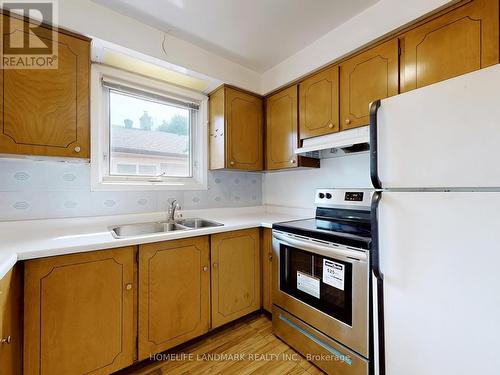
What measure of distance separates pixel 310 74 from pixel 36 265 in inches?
88.6

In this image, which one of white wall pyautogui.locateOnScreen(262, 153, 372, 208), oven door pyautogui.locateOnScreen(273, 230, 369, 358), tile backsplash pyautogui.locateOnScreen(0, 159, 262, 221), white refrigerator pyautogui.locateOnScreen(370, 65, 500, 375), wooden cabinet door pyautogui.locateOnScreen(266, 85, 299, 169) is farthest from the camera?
wooden cabinet door pyautogui.locateOnScreen(266, 85, 299, 169)

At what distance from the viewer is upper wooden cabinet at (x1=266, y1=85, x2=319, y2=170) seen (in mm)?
2096

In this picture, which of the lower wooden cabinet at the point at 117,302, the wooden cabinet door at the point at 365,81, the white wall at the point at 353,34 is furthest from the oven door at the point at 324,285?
the white wall at the point at 353,34

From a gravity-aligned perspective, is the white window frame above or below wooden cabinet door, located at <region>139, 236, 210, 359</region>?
above

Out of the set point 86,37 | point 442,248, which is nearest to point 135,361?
point 442,248

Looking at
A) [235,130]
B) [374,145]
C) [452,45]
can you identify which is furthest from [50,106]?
[452,45]

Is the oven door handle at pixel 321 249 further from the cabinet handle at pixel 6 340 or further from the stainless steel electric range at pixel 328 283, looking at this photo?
the cabinet handle at pixel 6 340

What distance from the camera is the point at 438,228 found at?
3.05 feet

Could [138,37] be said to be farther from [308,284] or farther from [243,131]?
[308,284]

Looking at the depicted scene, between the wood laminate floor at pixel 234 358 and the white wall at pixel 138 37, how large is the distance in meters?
2.18

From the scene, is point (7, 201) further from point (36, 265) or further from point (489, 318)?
point (489, 318)

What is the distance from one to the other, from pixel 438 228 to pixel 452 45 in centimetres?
102

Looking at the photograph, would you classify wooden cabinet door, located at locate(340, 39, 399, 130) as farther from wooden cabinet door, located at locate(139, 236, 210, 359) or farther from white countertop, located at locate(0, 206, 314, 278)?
wooden cabinet door, located at locate(139, 236, 210, 359)

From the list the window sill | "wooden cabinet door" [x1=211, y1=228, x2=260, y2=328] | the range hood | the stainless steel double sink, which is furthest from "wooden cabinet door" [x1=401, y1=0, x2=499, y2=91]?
the window sill
